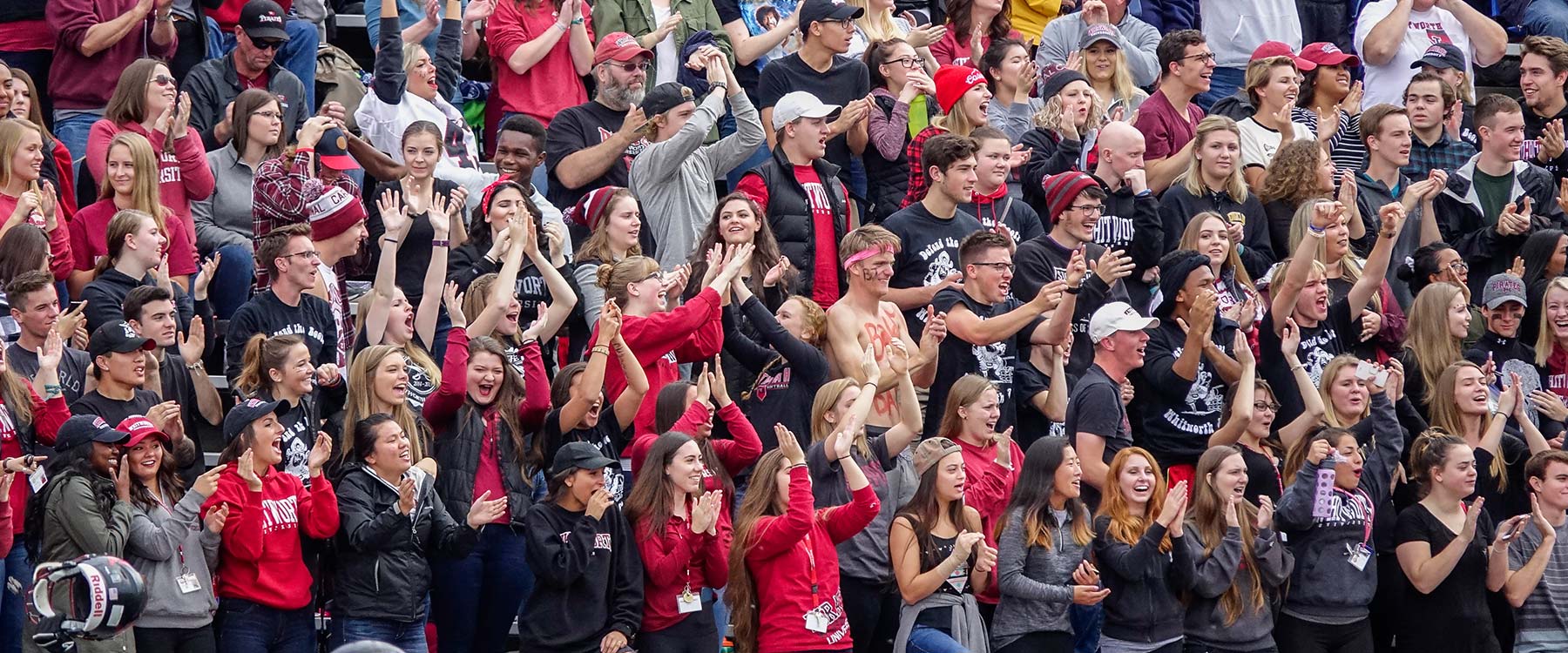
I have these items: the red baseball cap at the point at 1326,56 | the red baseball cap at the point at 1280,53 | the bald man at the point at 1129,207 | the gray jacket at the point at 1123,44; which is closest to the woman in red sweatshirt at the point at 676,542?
the bald man at the point at 1129,207

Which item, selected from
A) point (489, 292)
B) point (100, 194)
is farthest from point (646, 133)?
point (100, 194)

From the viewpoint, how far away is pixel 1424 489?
1025cm

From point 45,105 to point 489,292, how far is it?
325cm

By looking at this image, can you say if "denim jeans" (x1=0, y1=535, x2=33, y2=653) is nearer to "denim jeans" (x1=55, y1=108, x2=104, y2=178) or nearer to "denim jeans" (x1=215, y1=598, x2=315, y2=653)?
"denim jeans" (x1=215, y1=598, x2=315, y2=653)

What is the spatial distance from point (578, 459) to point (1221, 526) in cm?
289

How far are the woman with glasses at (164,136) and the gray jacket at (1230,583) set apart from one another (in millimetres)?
4737

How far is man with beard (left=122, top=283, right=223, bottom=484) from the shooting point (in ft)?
28.8

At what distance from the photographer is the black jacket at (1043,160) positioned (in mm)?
11164

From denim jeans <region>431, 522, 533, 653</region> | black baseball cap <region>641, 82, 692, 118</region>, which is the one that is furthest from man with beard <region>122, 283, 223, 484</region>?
black baseball cap <region>641, 82, 692, 118</region>

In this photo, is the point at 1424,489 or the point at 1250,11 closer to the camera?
the point at 1424,489

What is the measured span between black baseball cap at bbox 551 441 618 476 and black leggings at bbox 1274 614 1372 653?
3368 millimetres

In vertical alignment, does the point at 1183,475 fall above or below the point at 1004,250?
below

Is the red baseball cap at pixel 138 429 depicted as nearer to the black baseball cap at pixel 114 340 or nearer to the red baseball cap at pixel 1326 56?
the black baseball cap at pixel 114 340

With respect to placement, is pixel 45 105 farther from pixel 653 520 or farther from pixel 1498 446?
pixel 1498 446
